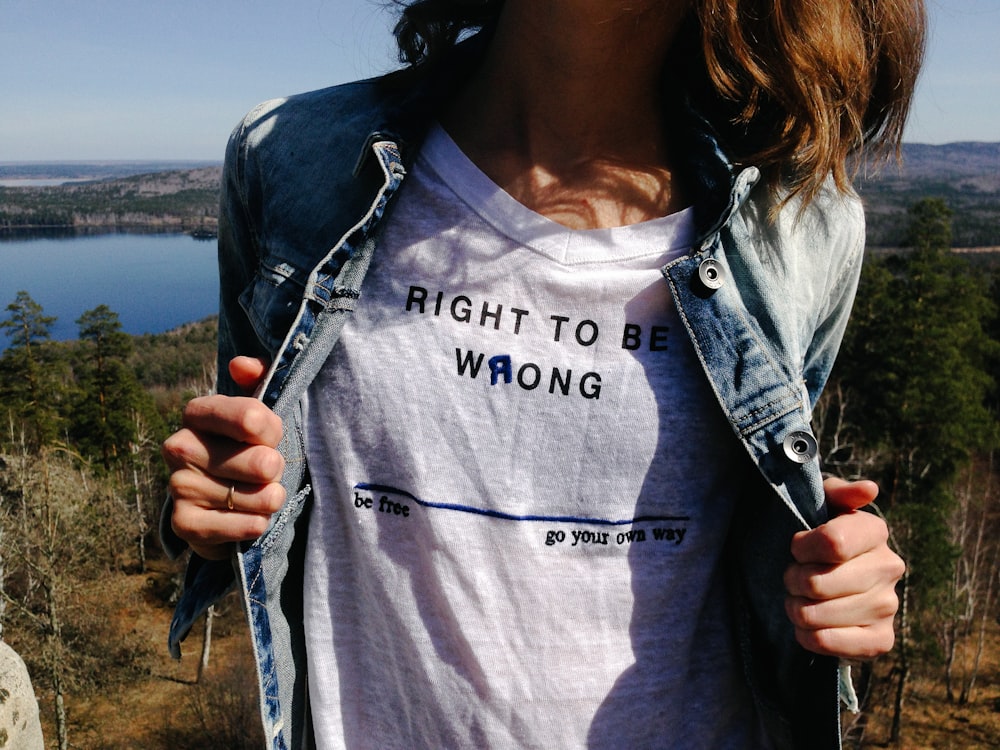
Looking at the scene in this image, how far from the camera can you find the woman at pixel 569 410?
1171mm

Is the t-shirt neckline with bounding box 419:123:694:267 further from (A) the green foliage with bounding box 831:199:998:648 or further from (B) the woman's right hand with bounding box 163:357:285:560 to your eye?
(A) the green foliage with bounding box 831:199:998:648

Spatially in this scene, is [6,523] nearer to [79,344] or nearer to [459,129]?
[79,344]

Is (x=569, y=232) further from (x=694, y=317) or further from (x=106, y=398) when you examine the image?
(x=106, y=398)

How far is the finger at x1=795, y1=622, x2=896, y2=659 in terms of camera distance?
1.05m

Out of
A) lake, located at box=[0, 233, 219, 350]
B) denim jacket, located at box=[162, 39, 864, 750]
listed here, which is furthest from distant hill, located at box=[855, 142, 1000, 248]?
lake, located at box=[0, 233, 219, 350]

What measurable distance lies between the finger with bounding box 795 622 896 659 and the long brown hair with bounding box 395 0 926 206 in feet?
2.17

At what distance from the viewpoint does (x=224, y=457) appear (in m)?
1.11

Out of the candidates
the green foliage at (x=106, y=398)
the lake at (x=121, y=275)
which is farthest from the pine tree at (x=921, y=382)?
the lake at (x=121, y=275)

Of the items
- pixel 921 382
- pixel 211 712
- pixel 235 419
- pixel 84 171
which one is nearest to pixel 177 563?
pixel 211 712

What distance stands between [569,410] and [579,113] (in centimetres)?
53

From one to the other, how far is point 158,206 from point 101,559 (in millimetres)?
65895

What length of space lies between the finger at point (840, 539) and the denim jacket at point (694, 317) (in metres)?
0.11

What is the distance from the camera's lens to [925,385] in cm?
2152

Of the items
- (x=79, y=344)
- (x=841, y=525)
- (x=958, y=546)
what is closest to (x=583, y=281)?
(x=841, y=525)
